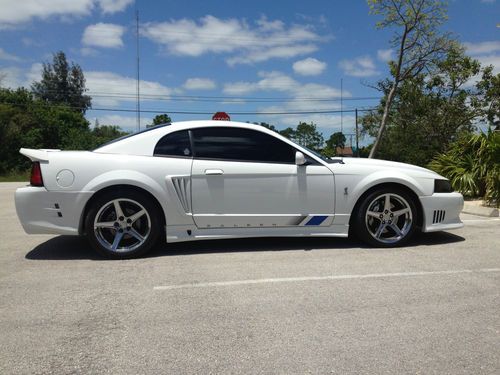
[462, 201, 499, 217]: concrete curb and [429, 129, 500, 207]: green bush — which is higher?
[429, 129, 500, 207]: green bush

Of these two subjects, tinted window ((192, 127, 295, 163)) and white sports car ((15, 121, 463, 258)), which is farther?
tinted window ((192, 127, 295, 163))

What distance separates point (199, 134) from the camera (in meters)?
5.18

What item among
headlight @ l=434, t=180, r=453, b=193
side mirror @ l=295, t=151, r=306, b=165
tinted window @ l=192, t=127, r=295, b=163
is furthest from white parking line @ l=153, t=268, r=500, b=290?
tinted window @ l=192, t=127, r=295, b=163

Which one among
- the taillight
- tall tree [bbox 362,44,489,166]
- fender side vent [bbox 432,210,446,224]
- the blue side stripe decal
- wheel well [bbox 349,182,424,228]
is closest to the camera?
the taillight

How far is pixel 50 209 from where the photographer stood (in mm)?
4840

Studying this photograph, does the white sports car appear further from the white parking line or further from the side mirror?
the white parking line

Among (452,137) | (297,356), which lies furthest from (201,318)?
(452,137)

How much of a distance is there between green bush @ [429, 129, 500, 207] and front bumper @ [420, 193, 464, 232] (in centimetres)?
333

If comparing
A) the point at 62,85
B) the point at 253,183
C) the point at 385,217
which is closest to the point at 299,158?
the point at 253,183

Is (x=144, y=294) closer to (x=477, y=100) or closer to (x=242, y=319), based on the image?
(x=242, y=319)

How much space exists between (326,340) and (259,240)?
3030mm

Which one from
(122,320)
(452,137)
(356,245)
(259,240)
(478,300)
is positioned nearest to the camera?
(122,320)

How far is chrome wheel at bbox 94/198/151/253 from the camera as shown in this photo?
192 inches

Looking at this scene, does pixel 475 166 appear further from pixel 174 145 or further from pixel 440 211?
pixel 174 145
